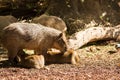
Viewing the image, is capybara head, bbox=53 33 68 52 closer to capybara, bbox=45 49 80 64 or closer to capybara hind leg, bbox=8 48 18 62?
capybara, bbox=45 49 80 64

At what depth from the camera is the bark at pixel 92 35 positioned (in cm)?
1036

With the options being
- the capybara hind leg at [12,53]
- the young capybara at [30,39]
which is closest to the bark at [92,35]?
the young capybara at [30,39]

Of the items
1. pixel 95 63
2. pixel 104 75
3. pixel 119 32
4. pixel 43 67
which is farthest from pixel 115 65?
pixel 119 32

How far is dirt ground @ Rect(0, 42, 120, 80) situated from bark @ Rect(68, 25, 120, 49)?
602mm

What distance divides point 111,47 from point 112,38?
82 centimetres

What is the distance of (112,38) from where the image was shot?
11516 millimetres

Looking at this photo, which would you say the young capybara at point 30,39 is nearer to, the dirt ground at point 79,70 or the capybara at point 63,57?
the capybara at point 63,57

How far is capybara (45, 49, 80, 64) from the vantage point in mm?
8734

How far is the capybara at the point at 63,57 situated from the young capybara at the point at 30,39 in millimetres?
171

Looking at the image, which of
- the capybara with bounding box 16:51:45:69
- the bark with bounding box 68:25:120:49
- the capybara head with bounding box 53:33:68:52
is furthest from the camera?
the bark with bounding box 68:25:120:49

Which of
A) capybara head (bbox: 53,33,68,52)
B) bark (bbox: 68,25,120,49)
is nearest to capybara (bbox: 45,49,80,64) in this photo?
capybara head (bbox: 53,33,68,52)

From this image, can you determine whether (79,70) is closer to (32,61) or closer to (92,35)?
(32,61)

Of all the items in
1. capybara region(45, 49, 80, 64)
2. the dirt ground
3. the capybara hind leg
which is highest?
the capybara hind leg

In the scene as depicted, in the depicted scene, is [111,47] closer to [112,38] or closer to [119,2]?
[112,38]
